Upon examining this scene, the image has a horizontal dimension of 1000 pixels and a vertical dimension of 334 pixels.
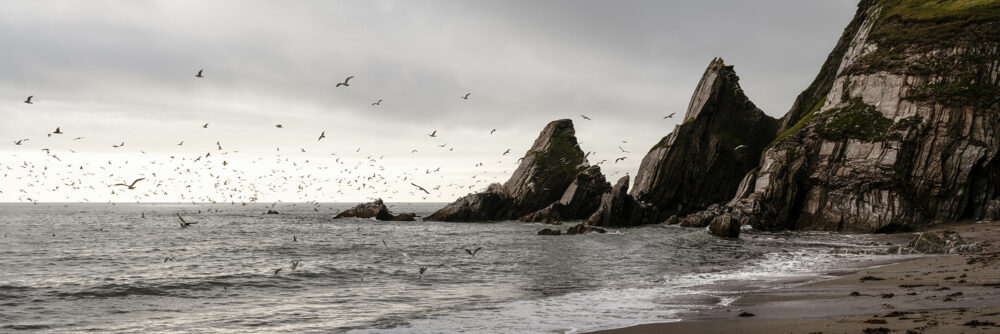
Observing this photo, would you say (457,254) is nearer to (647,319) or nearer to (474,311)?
(474,311)

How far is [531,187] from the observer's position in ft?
356

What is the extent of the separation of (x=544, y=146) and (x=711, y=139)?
124 ft

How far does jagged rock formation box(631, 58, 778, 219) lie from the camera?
87.2 m

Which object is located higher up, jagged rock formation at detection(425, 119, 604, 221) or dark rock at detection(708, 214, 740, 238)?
jagged rock formation at detection(425, 119, 604, 221)

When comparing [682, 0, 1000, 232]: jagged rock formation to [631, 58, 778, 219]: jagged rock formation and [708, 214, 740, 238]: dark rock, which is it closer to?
[708, 214, 740, 238]: dark rock

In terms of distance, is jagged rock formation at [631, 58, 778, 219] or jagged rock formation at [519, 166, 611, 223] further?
jagged rock formation at [519, 166, 611, 223]

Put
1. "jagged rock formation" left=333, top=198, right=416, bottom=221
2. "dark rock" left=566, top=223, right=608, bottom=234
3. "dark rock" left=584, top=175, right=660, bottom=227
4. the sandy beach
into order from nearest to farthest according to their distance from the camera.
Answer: the sandy beach < "dark rock" left=566, top=223, right=608, bottom=234 < "dark rock" left=584, top=175, right=660, bottom=227 < "jagged rock formation" left=333, top=198, right=416, bottom=221

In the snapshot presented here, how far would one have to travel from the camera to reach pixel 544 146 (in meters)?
119

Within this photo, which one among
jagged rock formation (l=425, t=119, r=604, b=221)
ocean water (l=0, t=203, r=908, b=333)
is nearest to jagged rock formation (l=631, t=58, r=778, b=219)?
jagged rock formation (l=425, t=119, r=604, b=221)

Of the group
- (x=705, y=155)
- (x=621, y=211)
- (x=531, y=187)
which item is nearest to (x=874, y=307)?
(x=621, y=211)

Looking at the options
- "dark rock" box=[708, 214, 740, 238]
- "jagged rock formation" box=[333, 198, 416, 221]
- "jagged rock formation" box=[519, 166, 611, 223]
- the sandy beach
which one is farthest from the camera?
"jagged rock formation" box=[333, 198, 416, 221]

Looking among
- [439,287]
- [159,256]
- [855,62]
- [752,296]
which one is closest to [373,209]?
[159,256]

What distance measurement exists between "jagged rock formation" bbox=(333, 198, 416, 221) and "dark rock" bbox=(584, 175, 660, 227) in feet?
139

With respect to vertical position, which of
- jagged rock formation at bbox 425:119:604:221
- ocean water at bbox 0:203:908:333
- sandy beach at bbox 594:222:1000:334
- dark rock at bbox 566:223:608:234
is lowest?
ocean water at bbox 0:203:908:333
